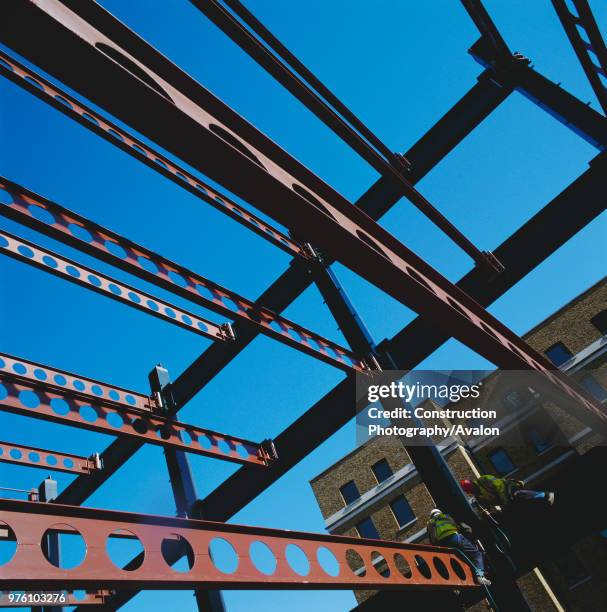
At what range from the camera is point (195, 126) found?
2.79 m

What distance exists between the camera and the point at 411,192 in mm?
7008

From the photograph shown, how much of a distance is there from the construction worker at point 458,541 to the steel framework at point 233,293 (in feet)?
0.53

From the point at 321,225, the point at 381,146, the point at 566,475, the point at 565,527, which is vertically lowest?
the point at 565,527

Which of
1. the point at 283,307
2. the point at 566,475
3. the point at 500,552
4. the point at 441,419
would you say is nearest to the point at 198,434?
the point at 283,307

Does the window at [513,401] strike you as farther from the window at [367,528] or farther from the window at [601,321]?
the window at [367,528]

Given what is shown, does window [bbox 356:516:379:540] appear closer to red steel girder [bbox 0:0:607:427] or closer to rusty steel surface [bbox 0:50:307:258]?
rusty steel surface [bbox 0:50:307:258]

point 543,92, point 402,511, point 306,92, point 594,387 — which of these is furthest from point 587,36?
point 402,511

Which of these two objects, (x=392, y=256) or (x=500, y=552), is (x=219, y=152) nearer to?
(x=392, y=256)

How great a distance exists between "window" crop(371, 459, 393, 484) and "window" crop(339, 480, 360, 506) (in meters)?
1.54

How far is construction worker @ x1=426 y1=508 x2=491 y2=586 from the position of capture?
6.05m

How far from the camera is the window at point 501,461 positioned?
92.8 feet

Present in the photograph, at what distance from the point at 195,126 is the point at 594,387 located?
29422mm

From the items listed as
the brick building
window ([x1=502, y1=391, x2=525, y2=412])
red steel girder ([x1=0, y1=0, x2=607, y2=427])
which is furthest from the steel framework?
window ([x1=502, y1=391, x2=525, y2=412])

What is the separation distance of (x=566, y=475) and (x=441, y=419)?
83.3 feet
